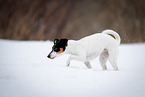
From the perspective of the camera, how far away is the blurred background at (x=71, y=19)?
3627 mm

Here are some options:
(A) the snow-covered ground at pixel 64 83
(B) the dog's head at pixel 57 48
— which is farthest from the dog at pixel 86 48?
(A) the snow-covered ground at pixel 64 83

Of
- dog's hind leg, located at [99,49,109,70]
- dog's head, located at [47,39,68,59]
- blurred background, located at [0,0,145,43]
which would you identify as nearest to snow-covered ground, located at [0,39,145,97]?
dog's head, located at [47,39,68,59]

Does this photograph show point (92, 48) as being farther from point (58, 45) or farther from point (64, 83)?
point (64, 83)

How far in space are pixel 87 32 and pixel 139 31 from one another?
149 centimetres

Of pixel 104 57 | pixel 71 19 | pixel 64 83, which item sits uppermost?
pixel 71 19

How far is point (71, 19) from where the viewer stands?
3684 millimetres

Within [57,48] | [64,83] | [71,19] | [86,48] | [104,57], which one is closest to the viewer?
[64,83]

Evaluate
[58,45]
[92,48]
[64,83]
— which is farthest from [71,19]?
[64,83]

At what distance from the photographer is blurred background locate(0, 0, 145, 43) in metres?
3.63

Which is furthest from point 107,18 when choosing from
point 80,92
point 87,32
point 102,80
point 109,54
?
point 80,92

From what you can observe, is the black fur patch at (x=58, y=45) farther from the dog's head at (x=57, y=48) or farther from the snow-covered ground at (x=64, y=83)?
the snow-covered ground at (x=64, y=83)

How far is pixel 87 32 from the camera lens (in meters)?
3.61

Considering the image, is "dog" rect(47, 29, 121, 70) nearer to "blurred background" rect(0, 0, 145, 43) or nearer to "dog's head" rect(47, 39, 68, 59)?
"dog's head" rect(47, 39, 68, 59)

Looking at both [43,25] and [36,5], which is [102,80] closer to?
[43,25]
